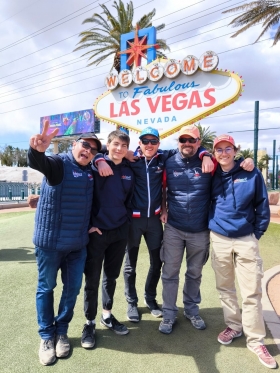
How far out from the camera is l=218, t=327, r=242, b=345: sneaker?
2.81 meters

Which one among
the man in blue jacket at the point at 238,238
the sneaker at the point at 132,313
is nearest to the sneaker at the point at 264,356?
the man in blue jacket at the point at 238,238

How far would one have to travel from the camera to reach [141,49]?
1162 cm

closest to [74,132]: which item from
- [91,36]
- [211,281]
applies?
[91,36]

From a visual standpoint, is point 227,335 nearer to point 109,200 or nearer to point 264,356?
point 264,356

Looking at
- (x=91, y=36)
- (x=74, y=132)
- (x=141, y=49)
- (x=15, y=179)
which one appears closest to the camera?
(x=141, y=49)

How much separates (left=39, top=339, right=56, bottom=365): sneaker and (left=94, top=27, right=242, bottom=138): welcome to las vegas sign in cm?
711

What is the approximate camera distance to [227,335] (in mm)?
2852

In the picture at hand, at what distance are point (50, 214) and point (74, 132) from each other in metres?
29.6

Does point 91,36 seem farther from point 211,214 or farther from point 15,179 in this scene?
point 15,179

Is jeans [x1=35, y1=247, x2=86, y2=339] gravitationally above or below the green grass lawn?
above

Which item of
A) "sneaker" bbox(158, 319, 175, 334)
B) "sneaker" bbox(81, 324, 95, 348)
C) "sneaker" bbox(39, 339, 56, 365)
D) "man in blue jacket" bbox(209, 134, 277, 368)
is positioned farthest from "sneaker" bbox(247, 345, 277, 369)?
"sneaker" bbox(39, 339, 56, 365)

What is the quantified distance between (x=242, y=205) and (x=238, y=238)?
32 cm

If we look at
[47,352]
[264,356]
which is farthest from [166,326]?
[47,352]

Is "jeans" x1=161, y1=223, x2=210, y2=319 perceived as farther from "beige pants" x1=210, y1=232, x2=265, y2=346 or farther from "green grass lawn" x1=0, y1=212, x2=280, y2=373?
"green grass lawn" x1=0, y1=212, x2=280, y2=373
